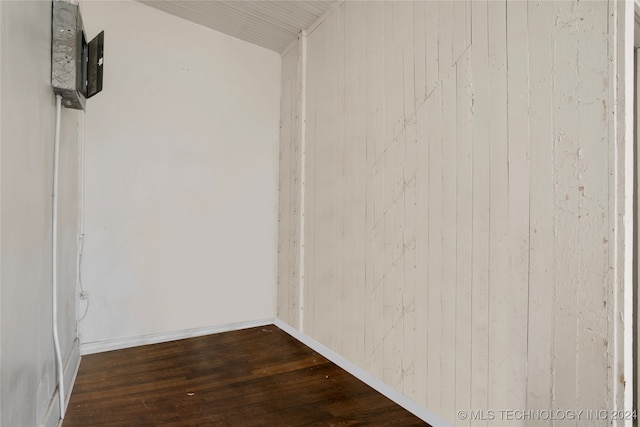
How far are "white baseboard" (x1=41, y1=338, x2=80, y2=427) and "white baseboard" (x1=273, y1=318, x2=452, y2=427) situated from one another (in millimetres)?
1483

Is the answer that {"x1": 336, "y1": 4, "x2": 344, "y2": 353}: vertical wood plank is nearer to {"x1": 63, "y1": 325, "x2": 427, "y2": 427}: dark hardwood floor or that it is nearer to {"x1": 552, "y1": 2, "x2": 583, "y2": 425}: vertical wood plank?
{"x1": 63, "y1": 325, "x2": 427, "y2": 427}: dark hardwood floor

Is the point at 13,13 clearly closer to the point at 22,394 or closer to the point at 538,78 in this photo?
the point at 22,394

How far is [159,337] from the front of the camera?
9.45ft

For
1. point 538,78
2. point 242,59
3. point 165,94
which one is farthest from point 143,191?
point 538,78

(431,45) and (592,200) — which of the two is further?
(431,45)

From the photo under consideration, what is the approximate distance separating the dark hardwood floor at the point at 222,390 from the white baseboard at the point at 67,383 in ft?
0.15

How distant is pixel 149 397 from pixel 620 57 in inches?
99.8

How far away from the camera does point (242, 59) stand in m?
3.24

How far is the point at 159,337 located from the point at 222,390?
1.03 meters

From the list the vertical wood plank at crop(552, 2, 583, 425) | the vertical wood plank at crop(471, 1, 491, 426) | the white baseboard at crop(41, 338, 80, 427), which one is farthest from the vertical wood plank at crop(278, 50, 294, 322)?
the vertical wood plank at crop(552, 2, 583, 425)

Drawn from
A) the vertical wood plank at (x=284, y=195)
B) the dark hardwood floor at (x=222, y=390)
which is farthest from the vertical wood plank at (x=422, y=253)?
the vertical wood plank at (x=284, y=195)

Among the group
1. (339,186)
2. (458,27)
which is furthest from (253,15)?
(458,27)

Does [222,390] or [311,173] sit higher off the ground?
→ [311,173]

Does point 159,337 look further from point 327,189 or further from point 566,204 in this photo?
Result: point 566,204
